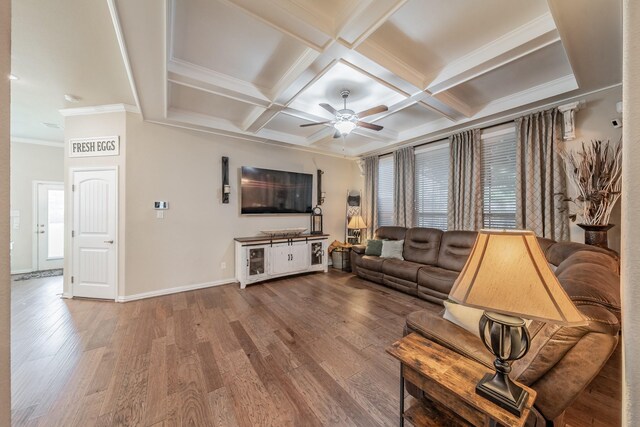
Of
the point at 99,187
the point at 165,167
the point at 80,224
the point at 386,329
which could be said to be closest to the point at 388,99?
the point at 386,329

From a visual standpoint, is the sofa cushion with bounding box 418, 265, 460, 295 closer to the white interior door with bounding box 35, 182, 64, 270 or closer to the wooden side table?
the wooden side table

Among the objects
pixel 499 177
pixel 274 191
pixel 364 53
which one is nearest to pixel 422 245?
pixel 499 177

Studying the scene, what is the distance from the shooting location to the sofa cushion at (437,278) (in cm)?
327

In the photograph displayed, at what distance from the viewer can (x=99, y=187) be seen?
3.53 m

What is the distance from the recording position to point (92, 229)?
11.6 feet

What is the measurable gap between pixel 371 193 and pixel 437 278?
265 centimetres

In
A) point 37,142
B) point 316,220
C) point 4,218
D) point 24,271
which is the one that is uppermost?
point 37,142

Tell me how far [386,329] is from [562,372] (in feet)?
5.79

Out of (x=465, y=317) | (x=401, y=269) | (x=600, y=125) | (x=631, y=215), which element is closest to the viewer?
(x=631, y=215)

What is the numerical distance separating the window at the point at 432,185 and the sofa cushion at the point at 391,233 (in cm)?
39

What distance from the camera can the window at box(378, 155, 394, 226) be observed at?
5312mm

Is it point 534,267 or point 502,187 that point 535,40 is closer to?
point 502,187

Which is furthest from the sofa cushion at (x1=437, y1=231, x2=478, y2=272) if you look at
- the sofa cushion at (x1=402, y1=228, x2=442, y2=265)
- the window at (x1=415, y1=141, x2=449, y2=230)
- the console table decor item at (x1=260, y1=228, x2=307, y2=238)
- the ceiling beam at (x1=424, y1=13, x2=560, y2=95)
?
the console table decor item at (x1=260, y1=228, x2=307, y2=238)

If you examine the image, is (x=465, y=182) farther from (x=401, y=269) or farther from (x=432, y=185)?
(x=401, y=269)
